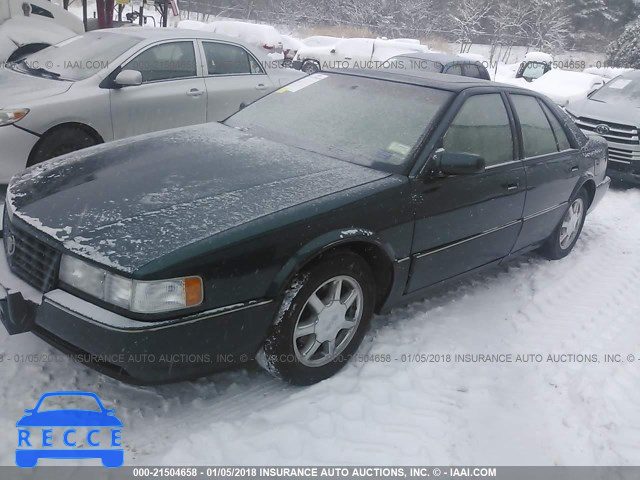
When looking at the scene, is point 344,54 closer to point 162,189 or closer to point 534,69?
point 534,69

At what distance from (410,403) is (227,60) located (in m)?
4.83

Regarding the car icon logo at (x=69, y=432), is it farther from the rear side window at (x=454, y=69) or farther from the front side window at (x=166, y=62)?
the rear side window at (x=454, y=69)

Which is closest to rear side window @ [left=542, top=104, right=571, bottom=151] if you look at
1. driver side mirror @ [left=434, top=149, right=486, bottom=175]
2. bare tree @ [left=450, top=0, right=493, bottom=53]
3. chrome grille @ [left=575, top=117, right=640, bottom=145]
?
driver side mirror @ [left=434, top=149, right=486, bottom=175]

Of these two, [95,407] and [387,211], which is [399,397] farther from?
[95,407]

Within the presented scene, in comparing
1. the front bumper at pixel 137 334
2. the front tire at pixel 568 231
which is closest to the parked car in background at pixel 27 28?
the front bumper at pixel 137 334

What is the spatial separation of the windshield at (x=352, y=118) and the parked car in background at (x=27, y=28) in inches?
253

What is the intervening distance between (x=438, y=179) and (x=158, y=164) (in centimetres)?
158

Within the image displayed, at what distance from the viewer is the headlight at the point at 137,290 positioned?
2.26 meters

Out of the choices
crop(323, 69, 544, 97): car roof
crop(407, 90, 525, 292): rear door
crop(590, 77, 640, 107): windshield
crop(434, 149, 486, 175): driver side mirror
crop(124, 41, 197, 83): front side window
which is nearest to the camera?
crop(434, 149, 486, 175): driver side mirror

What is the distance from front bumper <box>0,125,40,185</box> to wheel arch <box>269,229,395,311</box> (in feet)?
10.6

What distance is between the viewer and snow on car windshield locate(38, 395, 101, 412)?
2.59 meters

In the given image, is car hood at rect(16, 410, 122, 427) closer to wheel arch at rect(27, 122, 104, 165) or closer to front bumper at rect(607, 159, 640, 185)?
wheel arch at rect(27, 122, 104, 165)

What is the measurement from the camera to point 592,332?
3818 mm

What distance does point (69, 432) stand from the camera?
2490mm
